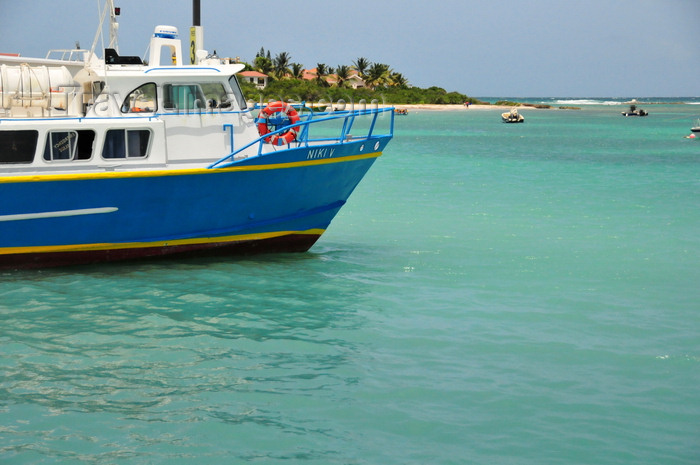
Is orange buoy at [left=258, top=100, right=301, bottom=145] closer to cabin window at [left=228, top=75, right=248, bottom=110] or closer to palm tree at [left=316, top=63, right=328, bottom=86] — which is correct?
cabin window at [left=228, top=75, right=248, bottom=110]

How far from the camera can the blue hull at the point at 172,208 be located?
12203 mm

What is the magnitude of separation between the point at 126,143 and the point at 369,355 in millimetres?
5891

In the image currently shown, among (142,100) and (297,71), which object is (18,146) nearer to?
(142,100)

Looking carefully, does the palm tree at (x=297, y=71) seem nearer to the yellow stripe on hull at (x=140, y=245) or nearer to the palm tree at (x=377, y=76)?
the palm tree at (x=377, y=76)

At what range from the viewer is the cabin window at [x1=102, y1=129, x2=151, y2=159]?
41.3 feet

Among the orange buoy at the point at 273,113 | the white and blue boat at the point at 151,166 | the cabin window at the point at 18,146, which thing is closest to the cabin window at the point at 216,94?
the white and blue boat at the point at 151,166

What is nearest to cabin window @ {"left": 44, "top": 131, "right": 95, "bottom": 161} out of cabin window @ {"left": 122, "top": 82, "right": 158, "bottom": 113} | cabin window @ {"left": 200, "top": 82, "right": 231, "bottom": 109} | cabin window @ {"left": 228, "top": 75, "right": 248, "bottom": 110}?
cabin window @ {"left": 122, "top": 82, "right": 158, "bottom": 113}

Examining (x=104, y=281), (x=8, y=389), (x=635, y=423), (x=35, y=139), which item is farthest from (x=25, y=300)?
(x=635, y=423)

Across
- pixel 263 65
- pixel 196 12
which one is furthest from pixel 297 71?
pixel 196 12

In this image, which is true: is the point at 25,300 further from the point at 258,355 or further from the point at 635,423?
the point at 635,423

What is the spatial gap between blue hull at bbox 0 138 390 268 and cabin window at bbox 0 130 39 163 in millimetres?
568

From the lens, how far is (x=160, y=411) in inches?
297

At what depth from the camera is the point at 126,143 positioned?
12641mm

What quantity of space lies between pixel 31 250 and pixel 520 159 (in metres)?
31.4
